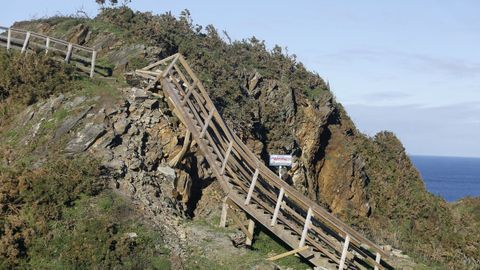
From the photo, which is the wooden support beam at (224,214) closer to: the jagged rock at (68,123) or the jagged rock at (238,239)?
the jagged rock at (238,239)

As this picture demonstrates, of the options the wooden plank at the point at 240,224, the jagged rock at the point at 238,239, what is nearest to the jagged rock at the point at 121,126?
the wooden plank at the point at 240,224

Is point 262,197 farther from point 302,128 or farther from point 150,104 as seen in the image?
point 302,128

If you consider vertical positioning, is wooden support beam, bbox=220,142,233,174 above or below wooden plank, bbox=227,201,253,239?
above

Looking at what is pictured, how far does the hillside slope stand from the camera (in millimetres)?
26594

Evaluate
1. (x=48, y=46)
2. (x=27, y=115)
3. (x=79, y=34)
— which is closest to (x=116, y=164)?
(x=27, y=115)

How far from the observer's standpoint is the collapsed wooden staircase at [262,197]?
16.8m

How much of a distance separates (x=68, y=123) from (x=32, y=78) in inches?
137

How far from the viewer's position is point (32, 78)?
20859mm

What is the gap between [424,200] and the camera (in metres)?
31.9

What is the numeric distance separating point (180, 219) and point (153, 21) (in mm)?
15878

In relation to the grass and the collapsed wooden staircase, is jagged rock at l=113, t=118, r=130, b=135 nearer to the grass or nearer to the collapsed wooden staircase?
the collapsed wooden staircase

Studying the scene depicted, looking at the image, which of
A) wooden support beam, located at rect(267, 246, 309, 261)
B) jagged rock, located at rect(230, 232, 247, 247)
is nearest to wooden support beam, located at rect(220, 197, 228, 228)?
jagged rock, located at rect(230, 232, 247, 247)

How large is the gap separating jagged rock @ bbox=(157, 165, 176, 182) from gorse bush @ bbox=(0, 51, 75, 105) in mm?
4878

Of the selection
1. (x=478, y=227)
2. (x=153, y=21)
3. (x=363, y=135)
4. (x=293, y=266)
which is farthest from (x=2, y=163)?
(x=478, y=227)
